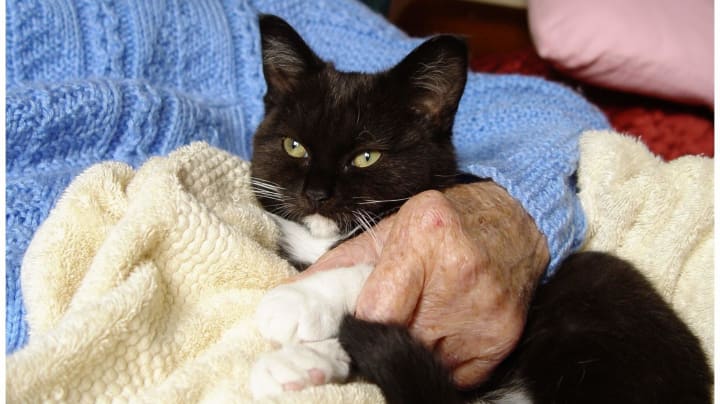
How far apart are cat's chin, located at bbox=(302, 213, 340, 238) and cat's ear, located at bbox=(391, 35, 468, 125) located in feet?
0.97

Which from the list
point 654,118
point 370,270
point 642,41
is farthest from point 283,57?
point 654,118

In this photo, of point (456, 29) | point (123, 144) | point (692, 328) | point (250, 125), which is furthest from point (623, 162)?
point (456, 29)

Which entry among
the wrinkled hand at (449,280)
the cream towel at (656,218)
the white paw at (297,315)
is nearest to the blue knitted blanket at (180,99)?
the cream towel at (656,218)

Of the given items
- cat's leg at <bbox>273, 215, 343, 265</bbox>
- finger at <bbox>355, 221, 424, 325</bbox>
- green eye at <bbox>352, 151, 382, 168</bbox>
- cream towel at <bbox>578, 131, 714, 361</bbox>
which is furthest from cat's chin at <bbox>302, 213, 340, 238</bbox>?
cream towel at <bbox>578, 131, 714, 361</bbox>

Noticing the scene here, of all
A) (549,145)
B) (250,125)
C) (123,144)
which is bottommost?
(250,125)

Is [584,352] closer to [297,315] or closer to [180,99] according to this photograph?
[297,315]

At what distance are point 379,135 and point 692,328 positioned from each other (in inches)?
27.9

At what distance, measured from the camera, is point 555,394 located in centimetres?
95

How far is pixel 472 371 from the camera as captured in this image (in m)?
1.00

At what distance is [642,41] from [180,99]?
1.28 metres

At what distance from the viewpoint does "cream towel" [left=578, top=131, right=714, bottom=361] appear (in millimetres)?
1230

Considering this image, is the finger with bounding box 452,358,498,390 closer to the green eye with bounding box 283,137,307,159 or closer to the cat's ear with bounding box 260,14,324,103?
the green eye with bounding box 283,137,307,159

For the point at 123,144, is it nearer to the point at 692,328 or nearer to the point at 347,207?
the point at 347,207

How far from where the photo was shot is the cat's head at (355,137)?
1.11 m
